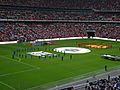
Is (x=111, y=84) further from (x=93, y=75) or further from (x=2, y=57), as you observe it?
(x=2, y=57)

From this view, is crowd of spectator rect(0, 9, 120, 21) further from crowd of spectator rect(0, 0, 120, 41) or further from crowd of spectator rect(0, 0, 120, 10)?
crowd of spectator rect(0, 0, 120, 10)

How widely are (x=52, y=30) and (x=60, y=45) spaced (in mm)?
19406

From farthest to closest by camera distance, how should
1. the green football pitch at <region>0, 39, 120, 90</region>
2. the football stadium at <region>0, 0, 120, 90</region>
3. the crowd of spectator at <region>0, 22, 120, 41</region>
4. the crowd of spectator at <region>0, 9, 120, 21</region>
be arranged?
1. the crowd of spectator at <region>0, 9, 120, 21</region>
2. the crowd of spectator at <region>0, 22, 120, 41</region>
3. the football stadium at <region>0, 0, 120, 90</region>
4. the green football pitch at <region>0, 39, 120, 90</region>

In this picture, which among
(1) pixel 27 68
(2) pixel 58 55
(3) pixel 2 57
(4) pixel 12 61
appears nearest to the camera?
(1) pixel 27 68

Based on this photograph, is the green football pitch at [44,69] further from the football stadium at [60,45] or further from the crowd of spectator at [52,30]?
the crowd of spectator at [52,30]

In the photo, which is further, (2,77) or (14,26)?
(14,26)

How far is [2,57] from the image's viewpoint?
42.5 meters

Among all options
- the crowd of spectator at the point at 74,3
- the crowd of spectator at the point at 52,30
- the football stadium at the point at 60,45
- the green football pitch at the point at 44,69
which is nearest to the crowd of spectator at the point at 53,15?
the football stadium at the point at 60,45

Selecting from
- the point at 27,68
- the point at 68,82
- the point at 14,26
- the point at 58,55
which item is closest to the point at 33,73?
the point at 27,68

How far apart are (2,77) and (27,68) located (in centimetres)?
531

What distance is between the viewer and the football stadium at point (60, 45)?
29.6 meters

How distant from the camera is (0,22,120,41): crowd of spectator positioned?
6800 cm

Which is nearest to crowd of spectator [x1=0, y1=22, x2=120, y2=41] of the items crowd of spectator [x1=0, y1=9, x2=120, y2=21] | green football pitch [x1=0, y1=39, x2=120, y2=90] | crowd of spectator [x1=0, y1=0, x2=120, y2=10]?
crowd of spectator [x1=0, y1=9, x2=120, y2=21]

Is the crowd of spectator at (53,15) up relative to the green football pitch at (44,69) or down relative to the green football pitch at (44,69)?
up
